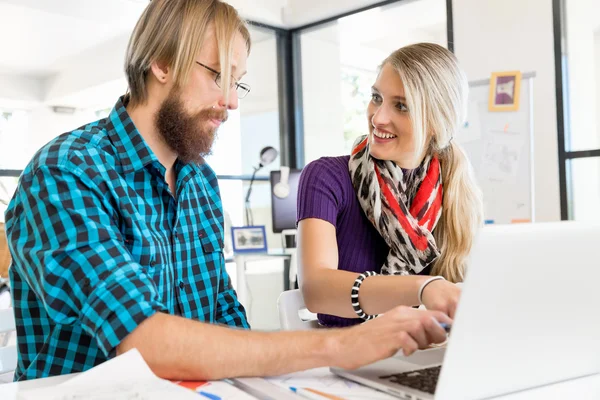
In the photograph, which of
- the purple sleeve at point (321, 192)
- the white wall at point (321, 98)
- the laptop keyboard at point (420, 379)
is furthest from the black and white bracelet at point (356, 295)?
the white wall at point (321, 98)

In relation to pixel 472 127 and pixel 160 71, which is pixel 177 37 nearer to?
pixel 160 71

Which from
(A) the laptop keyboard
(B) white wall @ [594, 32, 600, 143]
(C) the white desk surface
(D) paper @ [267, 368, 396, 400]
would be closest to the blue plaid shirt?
(C) the white desk surface

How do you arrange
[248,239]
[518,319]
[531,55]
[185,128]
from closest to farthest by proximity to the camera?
[518,319]
[185,128]
[531,55]
[248,239]

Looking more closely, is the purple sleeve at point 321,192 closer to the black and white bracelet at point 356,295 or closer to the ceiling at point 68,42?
the black and white bracelet at point 356,295

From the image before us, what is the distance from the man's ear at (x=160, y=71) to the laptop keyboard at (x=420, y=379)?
0.85m

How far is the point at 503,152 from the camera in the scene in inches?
154

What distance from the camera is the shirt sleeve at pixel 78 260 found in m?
0.92

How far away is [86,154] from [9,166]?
291 centimetres

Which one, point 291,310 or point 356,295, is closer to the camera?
point 356,295

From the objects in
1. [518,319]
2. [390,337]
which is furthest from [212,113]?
[518,319]

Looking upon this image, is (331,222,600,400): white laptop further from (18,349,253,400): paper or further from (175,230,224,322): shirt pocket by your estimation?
(175,230,224,322): shirt pocket

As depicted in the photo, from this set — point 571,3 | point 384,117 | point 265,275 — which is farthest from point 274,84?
point 384,117

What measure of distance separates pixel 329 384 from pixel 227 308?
619 millimetres

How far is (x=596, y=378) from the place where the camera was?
2.99 feet
